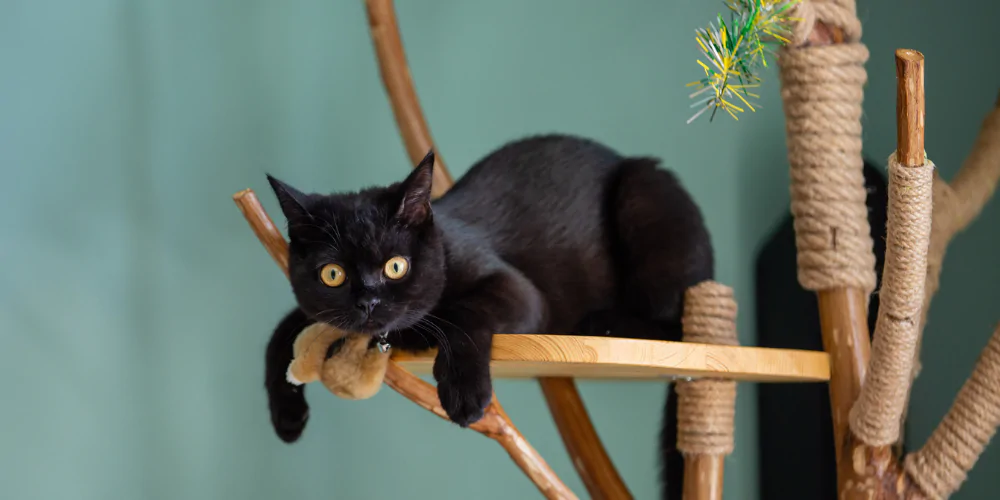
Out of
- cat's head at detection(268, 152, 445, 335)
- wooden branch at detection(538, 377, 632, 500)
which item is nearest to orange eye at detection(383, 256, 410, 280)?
cat's head at detection(268, 152, 445, 335)

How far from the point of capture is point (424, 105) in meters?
1.65

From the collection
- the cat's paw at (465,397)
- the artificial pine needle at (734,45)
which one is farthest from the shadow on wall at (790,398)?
the cat's paw at (465,397)

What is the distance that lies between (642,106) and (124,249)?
991 mm

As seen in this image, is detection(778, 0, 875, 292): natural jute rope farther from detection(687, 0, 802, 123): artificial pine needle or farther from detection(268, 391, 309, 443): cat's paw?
detection(268, 391, 309, 443): cat's paw

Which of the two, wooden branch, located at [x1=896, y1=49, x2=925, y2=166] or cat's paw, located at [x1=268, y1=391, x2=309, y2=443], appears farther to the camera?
cat's paw, located at [x1=268, y1=391, x2=309, y2=443]

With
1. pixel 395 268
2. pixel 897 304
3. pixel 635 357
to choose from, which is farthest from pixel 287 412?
pixel 897 304

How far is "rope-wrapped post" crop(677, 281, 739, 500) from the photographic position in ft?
3.57

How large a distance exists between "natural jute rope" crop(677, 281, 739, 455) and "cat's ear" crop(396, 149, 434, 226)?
1.23 feet

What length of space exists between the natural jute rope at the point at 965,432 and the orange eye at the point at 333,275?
0.70 metres

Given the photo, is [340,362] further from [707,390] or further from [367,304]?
[707,390]

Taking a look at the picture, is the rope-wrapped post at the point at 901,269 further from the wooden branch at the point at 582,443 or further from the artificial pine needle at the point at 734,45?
the wooden branch at the point at 582,443

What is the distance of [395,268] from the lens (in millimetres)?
917

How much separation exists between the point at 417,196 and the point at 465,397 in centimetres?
23

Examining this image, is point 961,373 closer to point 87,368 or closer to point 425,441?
point 425,441
